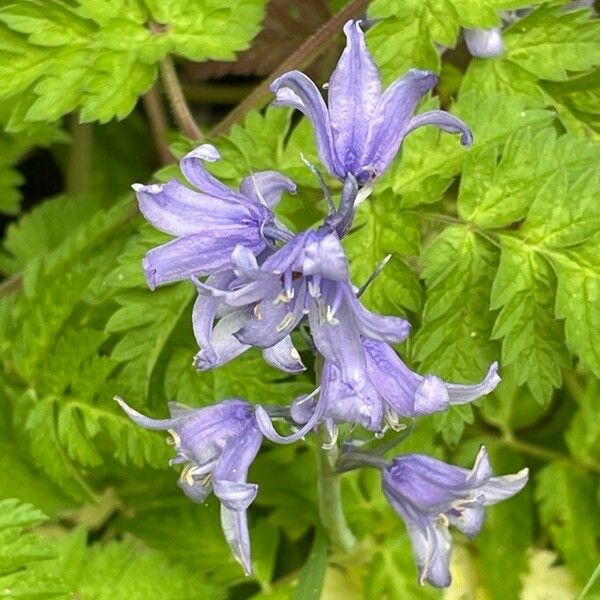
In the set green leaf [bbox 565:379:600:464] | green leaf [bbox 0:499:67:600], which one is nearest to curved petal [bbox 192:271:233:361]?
green leaf [bbox 0:499:67:600]

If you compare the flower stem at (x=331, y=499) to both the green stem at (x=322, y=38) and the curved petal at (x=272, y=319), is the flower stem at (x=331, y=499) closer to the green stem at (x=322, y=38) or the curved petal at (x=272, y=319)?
the curved petal at (x=272, y=319)

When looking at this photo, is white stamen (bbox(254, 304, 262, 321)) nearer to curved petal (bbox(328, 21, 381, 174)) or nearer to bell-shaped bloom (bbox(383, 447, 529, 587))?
curved petal (bbox(328, 21, 381, 174))

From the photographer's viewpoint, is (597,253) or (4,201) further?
(4,201)

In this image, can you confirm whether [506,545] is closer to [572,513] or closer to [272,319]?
[572,513]

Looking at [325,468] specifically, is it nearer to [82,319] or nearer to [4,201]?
[82,319]

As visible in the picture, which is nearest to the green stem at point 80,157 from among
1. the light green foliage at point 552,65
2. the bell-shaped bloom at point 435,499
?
the light green foliage at point 552,65

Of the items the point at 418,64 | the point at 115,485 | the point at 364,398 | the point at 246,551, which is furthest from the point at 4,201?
the point at 364,398
